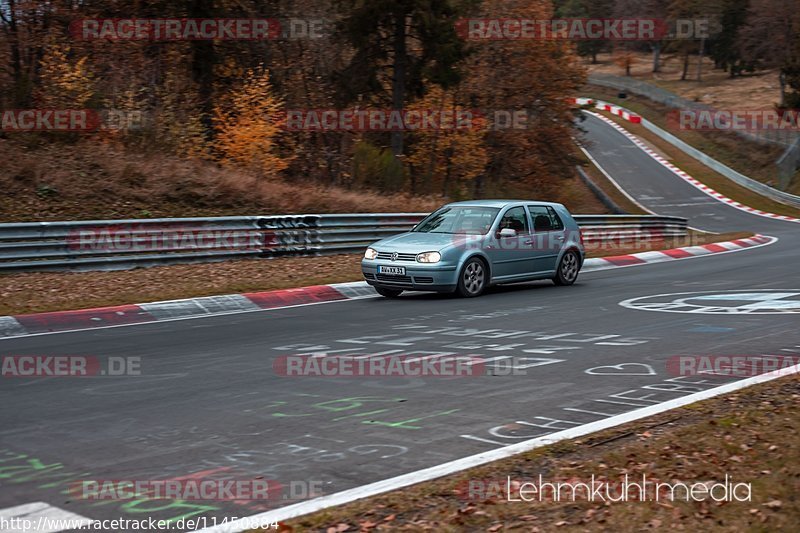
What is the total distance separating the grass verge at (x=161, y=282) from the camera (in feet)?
43.9

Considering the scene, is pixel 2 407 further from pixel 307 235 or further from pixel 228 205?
pixel 228 205

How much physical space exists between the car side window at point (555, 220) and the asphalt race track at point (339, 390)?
6.90 ft

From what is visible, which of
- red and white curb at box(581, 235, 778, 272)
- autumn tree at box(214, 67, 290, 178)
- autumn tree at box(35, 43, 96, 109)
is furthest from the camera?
autumn tree at box(214, 67, 290, 178)

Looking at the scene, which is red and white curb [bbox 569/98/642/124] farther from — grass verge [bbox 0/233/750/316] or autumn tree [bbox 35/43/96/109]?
grass verge [bbox 0/233/750/316]

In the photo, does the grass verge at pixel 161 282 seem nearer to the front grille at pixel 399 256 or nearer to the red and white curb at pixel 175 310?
the red and white curb at pixel 175 310

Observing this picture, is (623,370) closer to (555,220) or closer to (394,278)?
(394,278)

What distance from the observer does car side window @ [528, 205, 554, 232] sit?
16.5m

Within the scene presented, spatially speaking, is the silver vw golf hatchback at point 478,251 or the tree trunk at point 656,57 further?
the tree trunk at point 656,57

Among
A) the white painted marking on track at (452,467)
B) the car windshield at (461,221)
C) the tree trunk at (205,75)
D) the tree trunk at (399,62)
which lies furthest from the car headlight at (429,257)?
the tree trunk at (399,62)

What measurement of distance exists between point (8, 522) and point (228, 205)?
17993mm

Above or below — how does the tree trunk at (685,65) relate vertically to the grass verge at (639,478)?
above

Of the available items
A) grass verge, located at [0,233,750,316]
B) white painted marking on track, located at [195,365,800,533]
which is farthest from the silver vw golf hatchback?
white painted marking on track, located at [195,365,800,533]

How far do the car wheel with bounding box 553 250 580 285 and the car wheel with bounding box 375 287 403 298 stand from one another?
129 inches

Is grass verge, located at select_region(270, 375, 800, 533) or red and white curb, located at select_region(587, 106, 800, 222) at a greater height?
red and white curb, located at select_region(587, 106, 800, 222)
